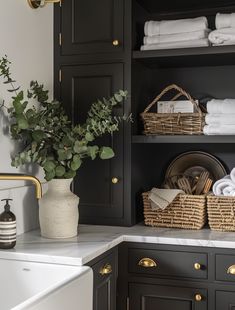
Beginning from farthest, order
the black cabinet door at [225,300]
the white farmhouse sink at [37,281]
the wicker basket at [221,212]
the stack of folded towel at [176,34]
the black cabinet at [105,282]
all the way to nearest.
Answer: the stack of folded towel at [176,34], the wicker basket at [221,212], the black cabinet door at [225,300], the black cabinet at [105,282], the white farmhouse sink at [37,281]

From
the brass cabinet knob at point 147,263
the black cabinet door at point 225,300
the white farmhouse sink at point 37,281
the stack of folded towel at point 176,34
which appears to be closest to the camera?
the white farmhouse sink at point 37,281

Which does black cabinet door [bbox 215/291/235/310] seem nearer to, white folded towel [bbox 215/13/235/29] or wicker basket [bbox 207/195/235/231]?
wicker basket [bbox 207/195/235/231]

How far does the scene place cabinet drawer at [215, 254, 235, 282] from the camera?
2.05 meters

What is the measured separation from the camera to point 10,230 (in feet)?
6.26

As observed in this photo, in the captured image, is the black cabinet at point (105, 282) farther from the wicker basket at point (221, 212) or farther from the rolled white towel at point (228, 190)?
the rolled white towel at point (228, 190)

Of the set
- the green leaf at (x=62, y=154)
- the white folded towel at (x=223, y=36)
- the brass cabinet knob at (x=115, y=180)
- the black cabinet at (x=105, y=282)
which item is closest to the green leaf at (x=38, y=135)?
the green leaf at (x=62, y=154)

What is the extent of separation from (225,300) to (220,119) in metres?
0.84

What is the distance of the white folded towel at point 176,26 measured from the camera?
2396mm

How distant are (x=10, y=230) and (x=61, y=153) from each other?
0.41 meters

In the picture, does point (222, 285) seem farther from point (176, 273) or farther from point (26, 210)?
point (26, 210)

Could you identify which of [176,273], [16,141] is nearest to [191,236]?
[176,273]

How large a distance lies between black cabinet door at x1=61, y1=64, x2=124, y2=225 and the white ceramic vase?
32 cm

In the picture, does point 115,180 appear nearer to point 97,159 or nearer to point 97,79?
point 97,159

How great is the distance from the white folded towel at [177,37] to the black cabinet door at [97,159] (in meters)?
0.22
